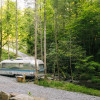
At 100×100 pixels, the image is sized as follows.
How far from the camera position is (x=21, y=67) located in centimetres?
1622

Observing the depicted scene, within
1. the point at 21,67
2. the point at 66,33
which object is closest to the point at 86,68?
the point at 66,33

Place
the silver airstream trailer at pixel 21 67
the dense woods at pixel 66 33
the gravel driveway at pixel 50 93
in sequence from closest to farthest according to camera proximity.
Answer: the gravel driveway at pixel 50 93
the silver airstream trailer at pixel 21 67
the dense woods at pixel 66 33

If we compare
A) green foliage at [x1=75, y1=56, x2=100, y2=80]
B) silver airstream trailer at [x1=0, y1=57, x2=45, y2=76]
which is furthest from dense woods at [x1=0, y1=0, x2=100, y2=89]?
silver airstream trailer at [x1=0, y1=57, x2=45, y2=76]

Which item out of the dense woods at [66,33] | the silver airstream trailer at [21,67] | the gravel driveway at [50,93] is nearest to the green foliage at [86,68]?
the dense woods at [66,33]

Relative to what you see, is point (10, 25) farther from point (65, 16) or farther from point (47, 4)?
point (47, 4)

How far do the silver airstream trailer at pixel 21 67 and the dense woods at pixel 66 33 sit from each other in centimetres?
134

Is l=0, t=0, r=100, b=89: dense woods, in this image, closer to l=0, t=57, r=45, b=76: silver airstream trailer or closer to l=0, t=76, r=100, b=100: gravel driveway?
l=0, t=57, r=45, b=76: silver airstream trailer

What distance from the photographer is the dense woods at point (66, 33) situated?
55.4ft

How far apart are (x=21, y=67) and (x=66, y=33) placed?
9117 mm

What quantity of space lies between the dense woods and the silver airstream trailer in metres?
1.34

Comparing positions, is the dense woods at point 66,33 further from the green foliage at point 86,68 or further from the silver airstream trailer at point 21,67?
the silver airstream trailer at point 21,67

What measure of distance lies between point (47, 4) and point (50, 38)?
8.81m

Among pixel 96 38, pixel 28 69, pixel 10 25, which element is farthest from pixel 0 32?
pixel 96 38

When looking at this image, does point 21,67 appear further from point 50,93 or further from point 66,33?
point 66,33
